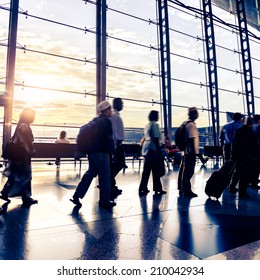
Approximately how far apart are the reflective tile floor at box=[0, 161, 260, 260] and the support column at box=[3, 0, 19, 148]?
13.9ft

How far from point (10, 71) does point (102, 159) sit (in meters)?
5.48

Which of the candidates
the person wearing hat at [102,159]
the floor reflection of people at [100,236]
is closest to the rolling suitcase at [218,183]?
the person wearing hat at [102,159]

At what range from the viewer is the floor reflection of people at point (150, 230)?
1669 millimetres

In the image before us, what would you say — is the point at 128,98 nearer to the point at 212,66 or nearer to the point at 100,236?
the point at 212,66

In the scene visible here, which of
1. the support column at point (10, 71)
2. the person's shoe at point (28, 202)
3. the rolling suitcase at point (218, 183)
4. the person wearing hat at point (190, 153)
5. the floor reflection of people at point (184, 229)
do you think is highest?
the support column at point (10, 71)

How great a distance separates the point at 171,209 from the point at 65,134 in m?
6.24

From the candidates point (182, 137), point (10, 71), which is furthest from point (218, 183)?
point (10, 71)

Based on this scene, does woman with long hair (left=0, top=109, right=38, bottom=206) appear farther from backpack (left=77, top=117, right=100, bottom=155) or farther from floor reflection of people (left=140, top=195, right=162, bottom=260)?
floor reflection of people (left=140, top=195, right=162, bottom=260)

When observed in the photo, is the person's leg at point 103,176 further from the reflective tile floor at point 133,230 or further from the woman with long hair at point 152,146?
the woman with long hair at point 152,146

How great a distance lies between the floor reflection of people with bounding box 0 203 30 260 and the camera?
1615mm

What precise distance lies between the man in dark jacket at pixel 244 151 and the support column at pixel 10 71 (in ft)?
19.1
